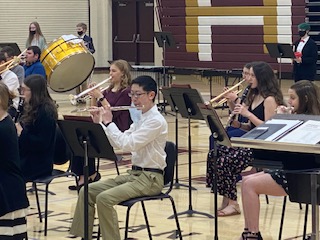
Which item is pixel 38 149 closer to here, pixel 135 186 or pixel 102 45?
pixel 135 186

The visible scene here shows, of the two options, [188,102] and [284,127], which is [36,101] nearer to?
[188,102]

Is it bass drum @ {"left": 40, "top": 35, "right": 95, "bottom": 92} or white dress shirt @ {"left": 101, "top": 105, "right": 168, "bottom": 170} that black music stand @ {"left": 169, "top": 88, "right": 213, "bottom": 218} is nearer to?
white dress shirt @ {"left": 101, "top": 105, "right": 168, "bottom": 170}

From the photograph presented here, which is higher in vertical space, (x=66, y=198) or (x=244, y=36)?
(x=244, y=36)

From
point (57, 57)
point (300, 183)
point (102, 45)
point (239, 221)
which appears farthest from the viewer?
point (102, 45)

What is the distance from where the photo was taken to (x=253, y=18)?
18.3 meters

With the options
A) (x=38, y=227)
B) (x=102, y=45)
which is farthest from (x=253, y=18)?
(x=38, y=227)

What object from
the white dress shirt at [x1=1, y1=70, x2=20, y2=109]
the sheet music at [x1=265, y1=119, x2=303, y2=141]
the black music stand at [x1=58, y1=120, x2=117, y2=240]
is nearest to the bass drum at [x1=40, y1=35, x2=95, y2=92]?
the white dress shirt at [x1=1, y1=70, x2=20, y2=109]

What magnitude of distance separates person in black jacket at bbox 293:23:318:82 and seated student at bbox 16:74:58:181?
26.5 feet

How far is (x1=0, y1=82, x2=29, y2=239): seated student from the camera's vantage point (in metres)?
5.74

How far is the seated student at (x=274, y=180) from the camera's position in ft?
20.5

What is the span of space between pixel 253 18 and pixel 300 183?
532 inches

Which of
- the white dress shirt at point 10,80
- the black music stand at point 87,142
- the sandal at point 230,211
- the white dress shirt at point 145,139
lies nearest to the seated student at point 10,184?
the black music stand at point 87,142

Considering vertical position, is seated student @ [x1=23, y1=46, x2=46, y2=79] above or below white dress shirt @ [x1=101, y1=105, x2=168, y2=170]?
above

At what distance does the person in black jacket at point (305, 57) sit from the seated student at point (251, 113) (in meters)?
6.96
